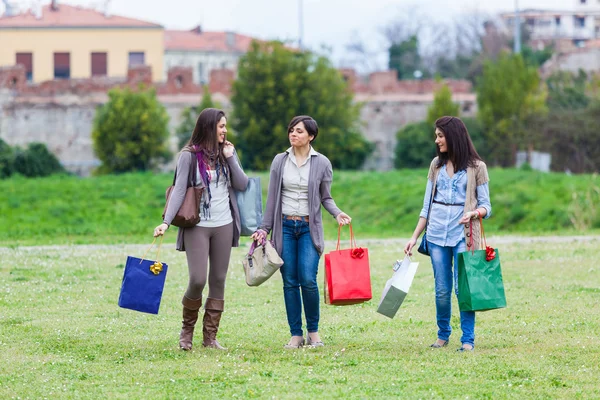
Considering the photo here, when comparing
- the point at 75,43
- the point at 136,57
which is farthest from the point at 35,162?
the point at 136,57

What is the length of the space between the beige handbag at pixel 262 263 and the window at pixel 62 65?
2807 inches

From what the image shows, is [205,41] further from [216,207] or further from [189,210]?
[189,210]

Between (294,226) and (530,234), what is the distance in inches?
612

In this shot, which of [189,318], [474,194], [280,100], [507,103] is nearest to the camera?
[474,194]

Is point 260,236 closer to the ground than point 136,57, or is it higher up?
closer to the ground

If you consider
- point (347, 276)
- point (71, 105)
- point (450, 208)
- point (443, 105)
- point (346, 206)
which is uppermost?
point (450, 208)

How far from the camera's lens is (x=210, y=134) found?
29.7 feet

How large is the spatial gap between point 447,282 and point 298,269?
1.20 metres

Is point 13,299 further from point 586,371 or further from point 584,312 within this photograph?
point 586,371

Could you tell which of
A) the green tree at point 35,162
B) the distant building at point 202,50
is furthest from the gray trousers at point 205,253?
the distant building at point 202,50

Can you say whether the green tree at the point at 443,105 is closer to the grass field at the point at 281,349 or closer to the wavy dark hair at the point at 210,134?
the grass field at the point at 281,349

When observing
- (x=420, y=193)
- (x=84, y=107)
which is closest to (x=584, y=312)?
(x=420, y=193)

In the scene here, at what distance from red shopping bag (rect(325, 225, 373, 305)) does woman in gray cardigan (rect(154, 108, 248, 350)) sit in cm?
84

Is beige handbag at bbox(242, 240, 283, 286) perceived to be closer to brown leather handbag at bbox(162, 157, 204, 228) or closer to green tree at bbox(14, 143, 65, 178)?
brown leather handbag at bbox(162, 157, 204, 228)
